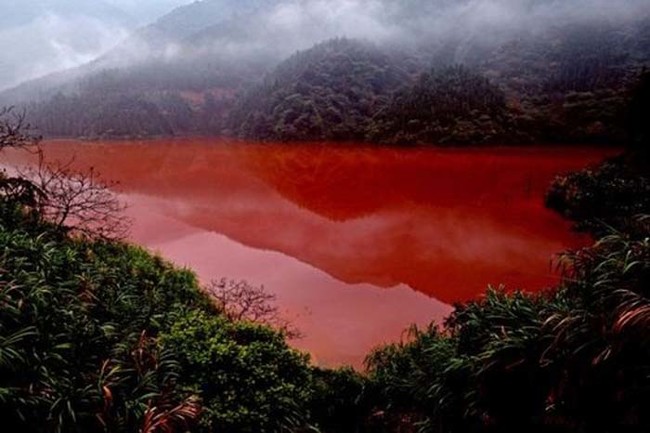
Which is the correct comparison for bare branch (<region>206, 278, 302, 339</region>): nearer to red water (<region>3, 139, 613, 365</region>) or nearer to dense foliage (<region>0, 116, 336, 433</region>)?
red water (<region>3, 139, 613, 365</region>)

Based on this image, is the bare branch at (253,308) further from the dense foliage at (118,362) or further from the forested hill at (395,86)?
the forested hill at (395,86)

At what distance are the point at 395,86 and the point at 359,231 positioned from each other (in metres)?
65.1

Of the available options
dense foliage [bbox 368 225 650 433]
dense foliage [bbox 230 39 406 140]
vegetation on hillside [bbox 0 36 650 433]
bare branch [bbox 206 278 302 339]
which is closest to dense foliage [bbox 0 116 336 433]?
vegetation on hillside [bbox 0 36 650 433]

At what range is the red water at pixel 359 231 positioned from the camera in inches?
477

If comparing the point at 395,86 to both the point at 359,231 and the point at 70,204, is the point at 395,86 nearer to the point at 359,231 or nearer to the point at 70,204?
the point at 359,231

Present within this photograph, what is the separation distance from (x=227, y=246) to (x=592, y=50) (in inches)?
3140

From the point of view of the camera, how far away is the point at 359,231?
1917 cm

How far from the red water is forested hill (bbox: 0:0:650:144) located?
30.1 ft

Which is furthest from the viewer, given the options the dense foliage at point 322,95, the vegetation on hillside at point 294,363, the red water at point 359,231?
the dense foliage at point 322,95

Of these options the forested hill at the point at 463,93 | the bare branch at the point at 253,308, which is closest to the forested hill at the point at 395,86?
the forested hill at the point at 463,93

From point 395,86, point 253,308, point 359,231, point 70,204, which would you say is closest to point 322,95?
point 395,86

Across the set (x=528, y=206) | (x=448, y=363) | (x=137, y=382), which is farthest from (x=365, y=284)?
(x=528, y=206)

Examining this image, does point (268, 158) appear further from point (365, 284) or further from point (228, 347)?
point (228, 347)

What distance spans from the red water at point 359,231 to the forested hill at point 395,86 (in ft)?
30.1
